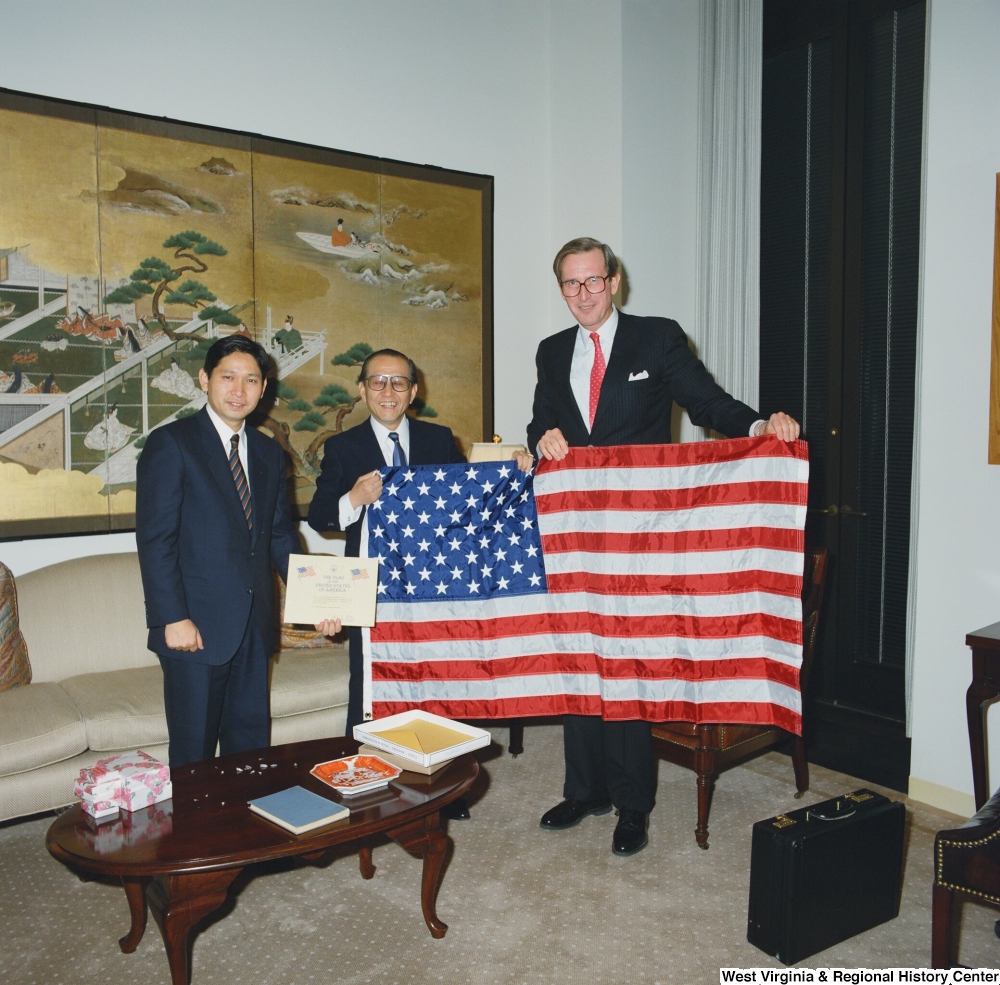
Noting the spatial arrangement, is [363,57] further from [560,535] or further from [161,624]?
[161,624]

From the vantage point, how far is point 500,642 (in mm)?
3102

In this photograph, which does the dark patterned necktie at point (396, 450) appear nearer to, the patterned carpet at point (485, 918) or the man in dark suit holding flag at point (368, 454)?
the man in dark suit holding flag at point (368, 454)

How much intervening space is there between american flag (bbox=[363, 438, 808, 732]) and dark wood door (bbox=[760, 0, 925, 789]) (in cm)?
123

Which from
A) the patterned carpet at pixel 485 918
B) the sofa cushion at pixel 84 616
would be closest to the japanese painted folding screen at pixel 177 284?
the sofa cushion at pixel 84 616

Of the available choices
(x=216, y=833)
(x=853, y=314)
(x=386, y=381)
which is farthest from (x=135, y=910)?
(x=853, y=314)

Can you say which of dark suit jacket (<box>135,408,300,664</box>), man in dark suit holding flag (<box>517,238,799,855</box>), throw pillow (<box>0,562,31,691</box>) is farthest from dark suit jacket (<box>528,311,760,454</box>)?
throw pillow (<box>0,562,31,691</box>)

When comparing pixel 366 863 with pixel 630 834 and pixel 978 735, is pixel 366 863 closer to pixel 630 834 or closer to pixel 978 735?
pixel 630 834

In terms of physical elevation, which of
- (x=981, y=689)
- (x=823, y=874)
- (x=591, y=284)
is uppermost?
(x=591, y=284)

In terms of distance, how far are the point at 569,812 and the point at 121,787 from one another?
164cm

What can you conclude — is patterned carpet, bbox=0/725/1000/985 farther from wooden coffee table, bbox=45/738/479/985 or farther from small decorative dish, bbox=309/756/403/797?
small decorative dish, bbox=309/756/403/797

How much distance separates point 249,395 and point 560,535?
3.74ft

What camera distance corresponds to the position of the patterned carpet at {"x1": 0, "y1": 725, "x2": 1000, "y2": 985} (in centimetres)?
239

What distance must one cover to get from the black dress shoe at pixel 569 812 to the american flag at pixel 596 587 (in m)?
0.45

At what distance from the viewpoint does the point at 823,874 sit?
239 cm
